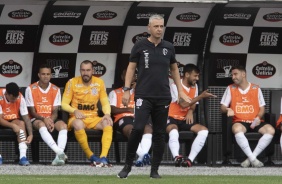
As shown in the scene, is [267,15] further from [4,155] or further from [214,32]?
[4,155]

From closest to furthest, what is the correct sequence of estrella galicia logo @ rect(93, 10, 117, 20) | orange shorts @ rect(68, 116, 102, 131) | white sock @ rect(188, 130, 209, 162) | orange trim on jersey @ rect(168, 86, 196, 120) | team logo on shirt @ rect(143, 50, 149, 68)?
team logo on shirt @ rect(143, 50, 149, 68)
white sock @ rect(188, 130, 209, 162)
orange shorts @ rect(68, 116, 102, 131)
orange trim on jersey @ rect(168, 86, 196, 120)
estrella galicia logo @ rect(93, 10, 117, 20)

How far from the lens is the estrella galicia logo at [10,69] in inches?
678

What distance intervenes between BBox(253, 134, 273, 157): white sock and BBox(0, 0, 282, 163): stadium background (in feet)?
3.40

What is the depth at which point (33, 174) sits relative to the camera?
13.9 metres

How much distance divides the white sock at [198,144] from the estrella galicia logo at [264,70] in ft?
6.04

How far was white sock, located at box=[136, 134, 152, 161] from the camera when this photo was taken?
52.1 feet

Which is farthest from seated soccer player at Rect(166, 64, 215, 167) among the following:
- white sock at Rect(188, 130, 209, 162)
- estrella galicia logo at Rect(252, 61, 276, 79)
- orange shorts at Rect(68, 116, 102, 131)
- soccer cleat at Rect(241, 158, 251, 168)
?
estrella galicia logo at Rect(252, 61, 276, 79)

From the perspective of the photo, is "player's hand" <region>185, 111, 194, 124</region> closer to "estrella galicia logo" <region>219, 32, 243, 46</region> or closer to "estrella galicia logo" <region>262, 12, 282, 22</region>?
"estrella galicia logo" <region>219, 32, 243, 46</region>

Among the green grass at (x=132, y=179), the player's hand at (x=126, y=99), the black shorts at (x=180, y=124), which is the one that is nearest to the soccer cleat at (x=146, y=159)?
the black shorts at (x=180, y=124)

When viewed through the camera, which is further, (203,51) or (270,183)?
(203,51)

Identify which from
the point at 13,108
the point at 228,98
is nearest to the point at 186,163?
the point at 228,98

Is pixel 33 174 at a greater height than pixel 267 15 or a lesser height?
lesser

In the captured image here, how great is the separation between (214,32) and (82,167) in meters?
3.45

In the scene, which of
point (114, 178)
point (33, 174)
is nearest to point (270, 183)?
point (114, 178)
